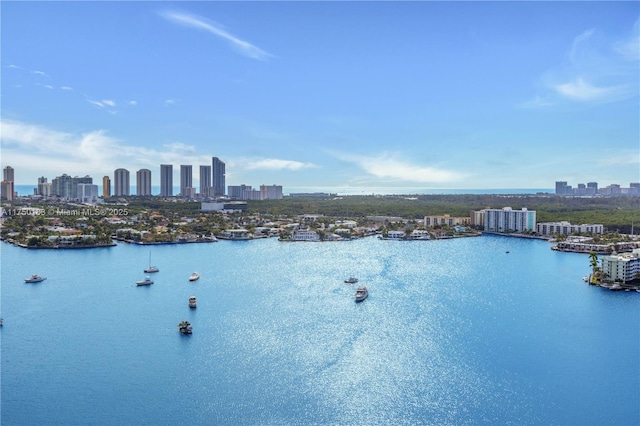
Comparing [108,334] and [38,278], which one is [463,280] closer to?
[108,334]

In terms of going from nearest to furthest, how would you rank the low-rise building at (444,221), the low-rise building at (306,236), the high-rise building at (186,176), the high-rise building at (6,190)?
the low-rise building at (306,236), the low-rise building at (444,221), the high-rise building at (6,190), the high-rise building at (186,176)

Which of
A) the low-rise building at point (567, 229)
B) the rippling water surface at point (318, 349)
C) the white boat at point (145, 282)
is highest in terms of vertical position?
the low-rise building at point (567, 229)

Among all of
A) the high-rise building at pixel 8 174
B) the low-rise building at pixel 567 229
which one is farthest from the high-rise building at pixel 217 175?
the low-rise building at pixel 567 229

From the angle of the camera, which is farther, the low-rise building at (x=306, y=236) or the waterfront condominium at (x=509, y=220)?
the waterfront condominium at (x=509, y=220)

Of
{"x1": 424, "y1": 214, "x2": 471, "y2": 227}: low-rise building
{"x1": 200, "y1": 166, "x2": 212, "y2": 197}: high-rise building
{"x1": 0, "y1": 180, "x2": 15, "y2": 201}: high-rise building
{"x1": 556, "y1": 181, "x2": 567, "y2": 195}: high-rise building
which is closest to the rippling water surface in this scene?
{"x1": 424, "y1": 214, "x2": 471, "y2": 227}: low-rise building

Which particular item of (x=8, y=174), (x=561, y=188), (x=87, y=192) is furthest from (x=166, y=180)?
(x=561, y=188)

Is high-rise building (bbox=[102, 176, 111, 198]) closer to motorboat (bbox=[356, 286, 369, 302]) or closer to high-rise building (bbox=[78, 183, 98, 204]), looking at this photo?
high-rise building (bbox=[78, 183, 98, 204])

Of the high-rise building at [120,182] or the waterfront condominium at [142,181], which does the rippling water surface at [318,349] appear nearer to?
the high-rise building at [120,182]

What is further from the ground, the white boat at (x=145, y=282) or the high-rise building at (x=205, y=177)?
the high-rise building at (x=205, y=177)
